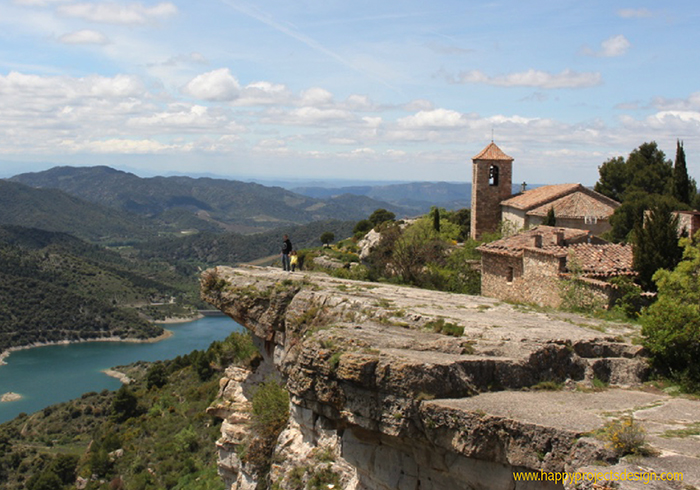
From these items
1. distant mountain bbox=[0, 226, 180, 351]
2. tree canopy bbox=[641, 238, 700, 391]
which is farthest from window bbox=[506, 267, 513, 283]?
distant mountain bbox=[0, 226, 180, 351]

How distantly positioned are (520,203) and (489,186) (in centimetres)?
357

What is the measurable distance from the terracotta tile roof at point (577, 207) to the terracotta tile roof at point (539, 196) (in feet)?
1.12

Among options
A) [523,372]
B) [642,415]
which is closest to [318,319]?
[523,372]

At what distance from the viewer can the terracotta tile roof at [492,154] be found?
3991 centimetres

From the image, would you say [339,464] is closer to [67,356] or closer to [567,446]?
[567,446]

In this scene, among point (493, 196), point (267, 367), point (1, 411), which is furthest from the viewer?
point (1, 411)

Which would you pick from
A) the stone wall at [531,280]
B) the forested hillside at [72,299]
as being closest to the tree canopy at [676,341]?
the stone wall at [531,280]

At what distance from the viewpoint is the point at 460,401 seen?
8.77 m

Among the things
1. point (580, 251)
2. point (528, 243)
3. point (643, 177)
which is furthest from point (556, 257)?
point (643, 177)

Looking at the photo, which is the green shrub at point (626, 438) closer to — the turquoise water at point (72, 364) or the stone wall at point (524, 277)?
the stone wall at point (524, 277)

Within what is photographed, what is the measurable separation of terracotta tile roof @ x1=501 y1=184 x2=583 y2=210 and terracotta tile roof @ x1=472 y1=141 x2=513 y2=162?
269 cm

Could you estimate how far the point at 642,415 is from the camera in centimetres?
845

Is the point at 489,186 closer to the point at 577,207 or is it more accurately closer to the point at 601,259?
the point at 577,207

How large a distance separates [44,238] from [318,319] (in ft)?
673
